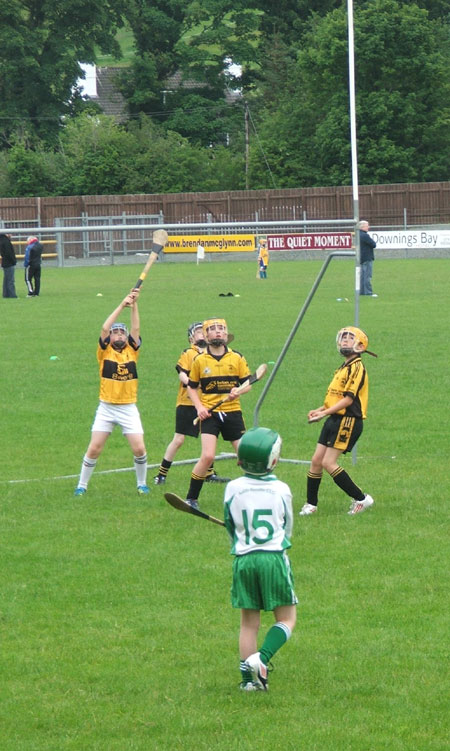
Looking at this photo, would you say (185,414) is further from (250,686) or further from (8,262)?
(8,262)

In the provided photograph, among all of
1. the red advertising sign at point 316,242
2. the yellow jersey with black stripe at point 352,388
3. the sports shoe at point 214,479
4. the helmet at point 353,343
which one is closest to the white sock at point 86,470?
the sports shoe at point 214,479

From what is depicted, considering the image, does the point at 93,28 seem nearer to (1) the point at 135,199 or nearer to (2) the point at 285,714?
(1) the point at 135,199

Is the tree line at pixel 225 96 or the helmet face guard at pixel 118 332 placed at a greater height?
the tree line at pixel 225 96

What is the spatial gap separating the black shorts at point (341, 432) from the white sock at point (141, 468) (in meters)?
1.99

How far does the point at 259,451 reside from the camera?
260 inches

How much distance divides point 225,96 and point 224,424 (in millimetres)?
85544

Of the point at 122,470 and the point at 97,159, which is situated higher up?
the point at 97,159

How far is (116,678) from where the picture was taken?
7141 mm

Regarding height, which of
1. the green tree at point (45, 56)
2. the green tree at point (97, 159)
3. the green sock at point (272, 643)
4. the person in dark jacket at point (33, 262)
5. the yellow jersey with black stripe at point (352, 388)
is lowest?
the green sock at point (272, 643)

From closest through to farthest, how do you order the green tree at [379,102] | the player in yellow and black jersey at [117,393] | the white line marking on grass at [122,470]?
the player in yellow and black jersey at [117,393]
the white line marking on grass at [122,470]
the green tree at [379,102]

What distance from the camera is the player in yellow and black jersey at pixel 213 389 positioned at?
11336 mm

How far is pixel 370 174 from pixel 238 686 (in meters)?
64.5

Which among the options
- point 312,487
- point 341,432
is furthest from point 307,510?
point 341,432

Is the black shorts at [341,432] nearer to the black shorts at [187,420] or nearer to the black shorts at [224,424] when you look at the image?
the black shorts at [224,424]
